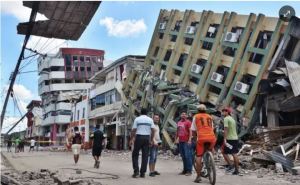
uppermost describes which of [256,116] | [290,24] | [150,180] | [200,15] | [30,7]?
[200,15]

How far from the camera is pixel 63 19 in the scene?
10.4 meters

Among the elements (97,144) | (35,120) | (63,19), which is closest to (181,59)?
(97,144)

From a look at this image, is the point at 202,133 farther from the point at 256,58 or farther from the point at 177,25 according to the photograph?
the point at 177,25

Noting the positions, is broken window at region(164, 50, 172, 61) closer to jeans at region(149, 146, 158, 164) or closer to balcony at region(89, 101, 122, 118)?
balcony at region(89, 101, 122, 118)

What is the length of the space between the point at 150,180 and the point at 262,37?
12.6m

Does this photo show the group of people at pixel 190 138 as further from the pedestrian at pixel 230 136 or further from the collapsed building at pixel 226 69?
the collapsed building at pixel 226 69

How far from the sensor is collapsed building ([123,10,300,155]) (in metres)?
19.1

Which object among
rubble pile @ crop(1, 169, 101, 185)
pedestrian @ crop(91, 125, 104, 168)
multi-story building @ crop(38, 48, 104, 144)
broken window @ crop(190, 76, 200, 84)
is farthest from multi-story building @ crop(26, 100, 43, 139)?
rubble pile @ crop(1, 169, 101, 185)

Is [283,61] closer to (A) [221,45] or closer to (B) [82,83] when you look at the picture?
(A) [221,45]

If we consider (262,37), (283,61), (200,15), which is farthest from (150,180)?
(200,15)

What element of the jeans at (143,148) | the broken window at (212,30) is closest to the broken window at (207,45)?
the broken window at (212,30)

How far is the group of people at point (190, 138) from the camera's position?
9.25m

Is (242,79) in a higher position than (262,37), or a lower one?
lower

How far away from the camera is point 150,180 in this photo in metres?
10.0
